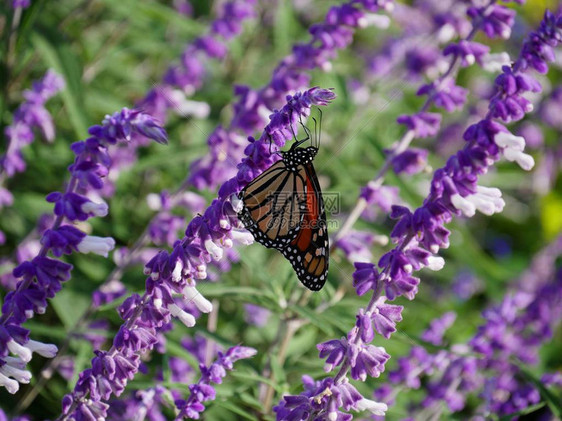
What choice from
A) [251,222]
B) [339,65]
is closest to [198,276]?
[251,222]

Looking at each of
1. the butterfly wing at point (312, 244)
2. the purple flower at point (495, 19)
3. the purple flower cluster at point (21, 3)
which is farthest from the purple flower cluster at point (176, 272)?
the purple flower cluster at point (21, 3)

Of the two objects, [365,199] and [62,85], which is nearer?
[365,199]

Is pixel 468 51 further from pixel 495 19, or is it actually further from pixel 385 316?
pixel 385 316

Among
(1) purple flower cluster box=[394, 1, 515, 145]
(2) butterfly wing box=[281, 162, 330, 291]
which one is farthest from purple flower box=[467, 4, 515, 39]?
(2) butterfly wing box=[281, 162, 330, 291]

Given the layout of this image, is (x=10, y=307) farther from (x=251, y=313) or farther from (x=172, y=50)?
(x=172, y=50)

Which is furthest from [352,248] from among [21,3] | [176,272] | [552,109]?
[552,109]

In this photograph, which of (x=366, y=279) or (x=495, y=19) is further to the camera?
(x=495, y=19)
